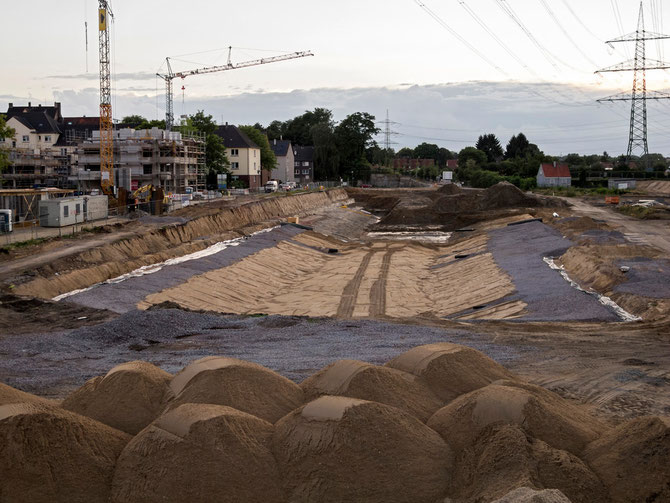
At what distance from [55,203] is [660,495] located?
43347mm

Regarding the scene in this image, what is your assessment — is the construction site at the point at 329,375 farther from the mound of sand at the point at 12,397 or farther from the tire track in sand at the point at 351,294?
the tire track in sand at the point at 351,294

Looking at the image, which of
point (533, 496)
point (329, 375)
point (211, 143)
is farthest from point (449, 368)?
point (211, 143)

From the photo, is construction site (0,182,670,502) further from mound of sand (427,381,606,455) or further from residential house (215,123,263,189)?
residential house (215,123,263,189)

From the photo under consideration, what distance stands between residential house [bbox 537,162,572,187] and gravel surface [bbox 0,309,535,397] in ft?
314

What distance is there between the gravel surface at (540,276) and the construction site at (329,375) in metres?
Answer: 0.18

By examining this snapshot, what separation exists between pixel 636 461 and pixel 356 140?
128 m

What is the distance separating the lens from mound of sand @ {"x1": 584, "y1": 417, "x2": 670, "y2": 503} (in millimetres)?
9148

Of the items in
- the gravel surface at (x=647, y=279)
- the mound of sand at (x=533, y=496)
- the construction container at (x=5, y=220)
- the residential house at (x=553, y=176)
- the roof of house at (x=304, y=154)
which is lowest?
the gravel surface at (x=647, y=279)

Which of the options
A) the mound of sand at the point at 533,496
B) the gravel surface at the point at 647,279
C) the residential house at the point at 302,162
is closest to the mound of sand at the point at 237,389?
the mound of sand at the point at 533,496

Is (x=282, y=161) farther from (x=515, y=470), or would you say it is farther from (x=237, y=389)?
(x=515, y=470)

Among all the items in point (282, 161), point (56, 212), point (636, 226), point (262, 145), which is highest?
point (262, 145)

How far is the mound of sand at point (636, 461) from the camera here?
30.0ft

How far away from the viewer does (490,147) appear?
586ft

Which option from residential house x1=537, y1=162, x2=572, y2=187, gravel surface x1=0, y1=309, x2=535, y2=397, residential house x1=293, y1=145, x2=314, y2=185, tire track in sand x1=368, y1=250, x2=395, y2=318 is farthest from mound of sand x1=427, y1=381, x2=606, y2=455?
residential house x1=293, y1=145, x2=314, y2=185
